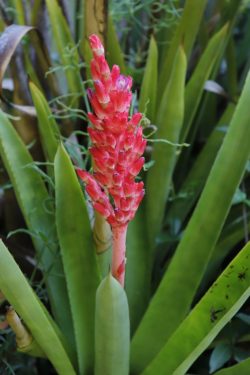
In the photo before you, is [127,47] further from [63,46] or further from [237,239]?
[237,239]

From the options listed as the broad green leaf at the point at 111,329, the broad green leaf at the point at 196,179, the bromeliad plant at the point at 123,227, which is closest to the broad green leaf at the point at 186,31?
the bromeliad plant at the point at 123,227

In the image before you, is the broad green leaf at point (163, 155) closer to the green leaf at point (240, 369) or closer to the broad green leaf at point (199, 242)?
the broad green leaf at point (199, 242)

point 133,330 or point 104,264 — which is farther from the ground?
point 104,264

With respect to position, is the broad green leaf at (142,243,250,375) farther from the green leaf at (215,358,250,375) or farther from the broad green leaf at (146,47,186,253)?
the broad green leaf at (146,47,186,253)

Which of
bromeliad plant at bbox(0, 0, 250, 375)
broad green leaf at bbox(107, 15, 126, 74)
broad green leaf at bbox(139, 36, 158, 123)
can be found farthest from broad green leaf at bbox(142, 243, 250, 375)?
broad green leaf at bbox(107, 15, 126, 74)

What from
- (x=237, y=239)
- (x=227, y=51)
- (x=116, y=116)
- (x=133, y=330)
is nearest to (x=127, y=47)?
(x=227, y=51)

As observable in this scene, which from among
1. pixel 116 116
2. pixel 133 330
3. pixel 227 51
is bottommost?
pixel 133 330

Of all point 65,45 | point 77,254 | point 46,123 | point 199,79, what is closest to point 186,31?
point 199,79
